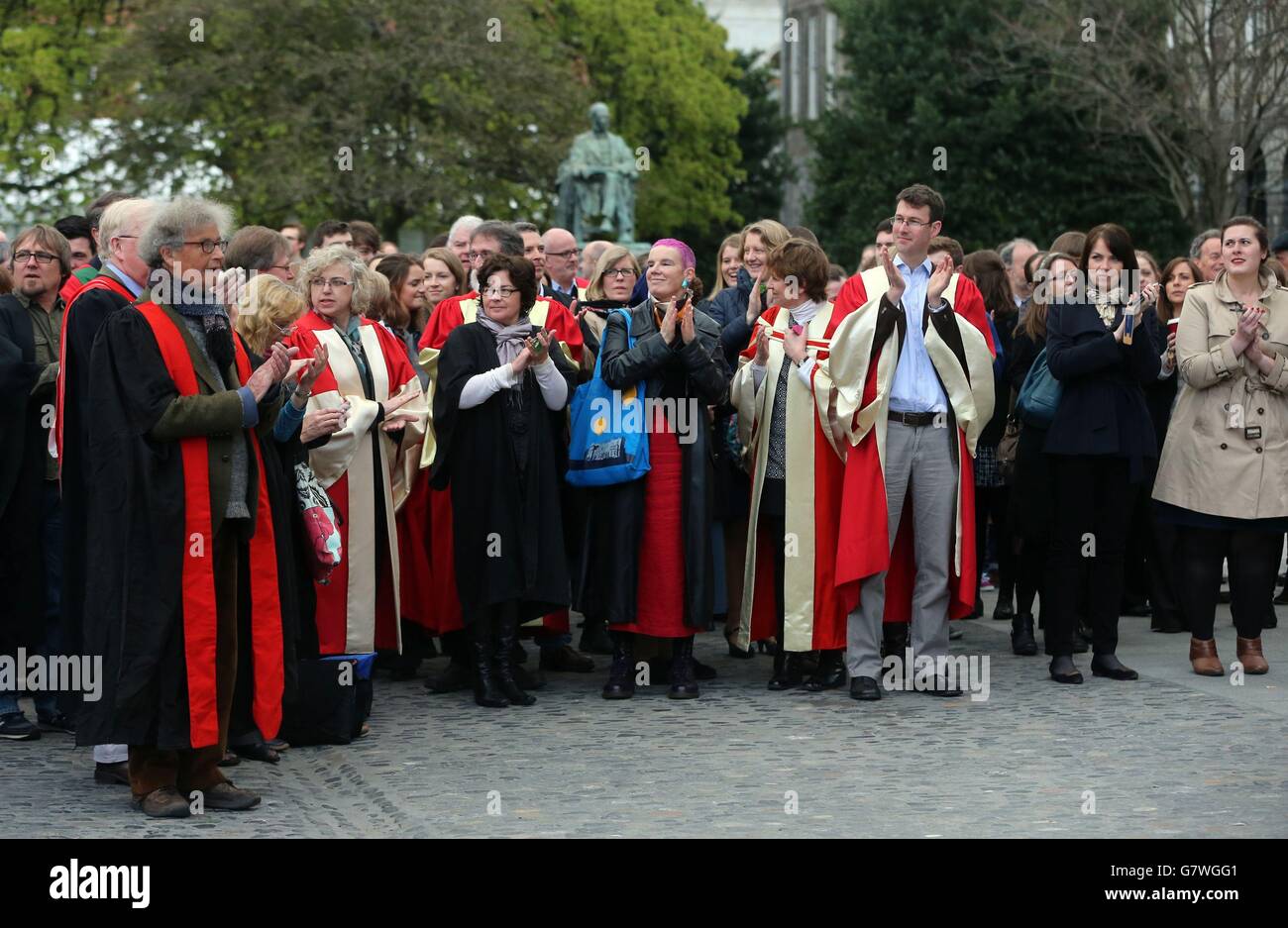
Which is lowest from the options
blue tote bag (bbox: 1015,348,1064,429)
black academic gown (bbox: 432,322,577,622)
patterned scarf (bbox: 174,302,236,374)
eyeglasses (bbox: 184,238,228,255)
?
black academic gown (bbox: 432,322,577,622)

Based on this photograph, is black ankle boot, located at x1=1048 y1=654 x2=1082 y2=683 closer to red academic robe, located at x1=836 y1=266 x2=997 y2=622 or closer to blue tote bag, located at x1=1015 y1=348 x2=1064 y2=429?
red academic robe, located at x1=836 y1=266 x2=997 y2=622

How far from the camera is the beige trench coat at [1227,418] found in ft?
31.6

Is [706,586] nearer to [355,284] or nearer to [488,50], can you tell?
[355,284]

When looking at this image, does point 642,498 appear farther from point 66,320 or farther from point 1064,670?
point 66,320

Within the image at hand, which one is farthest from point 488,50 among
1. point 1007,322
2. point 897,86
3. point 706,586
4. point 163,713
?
point 163,713

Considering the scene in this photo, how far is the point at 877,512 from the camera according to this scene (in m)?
9.15

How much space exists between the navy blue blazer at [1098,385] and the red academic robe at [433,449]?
236cm

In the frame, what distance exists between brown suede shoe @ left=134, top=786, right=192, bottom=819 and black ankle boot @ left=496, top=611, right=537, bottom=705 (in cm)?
240

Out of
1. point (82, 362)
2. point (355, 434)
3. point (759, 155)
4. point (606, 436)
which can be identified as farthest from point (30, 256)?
point (759, 155)

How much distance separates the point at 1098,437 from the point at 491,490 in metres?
2.91

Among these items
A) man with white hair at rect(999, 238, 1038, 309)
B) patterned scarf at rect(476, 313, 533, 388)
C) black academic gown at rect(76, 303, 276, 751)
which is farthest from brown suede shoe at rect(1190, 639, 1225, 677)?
black academic gown at rect(76, 303, 276, 751)

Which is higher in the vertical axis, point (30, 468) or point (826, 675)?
point (30, 468)

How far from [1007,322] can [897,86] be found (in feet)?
80.8

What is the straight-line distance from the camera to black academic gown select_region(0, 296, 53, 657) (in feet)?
27.8
